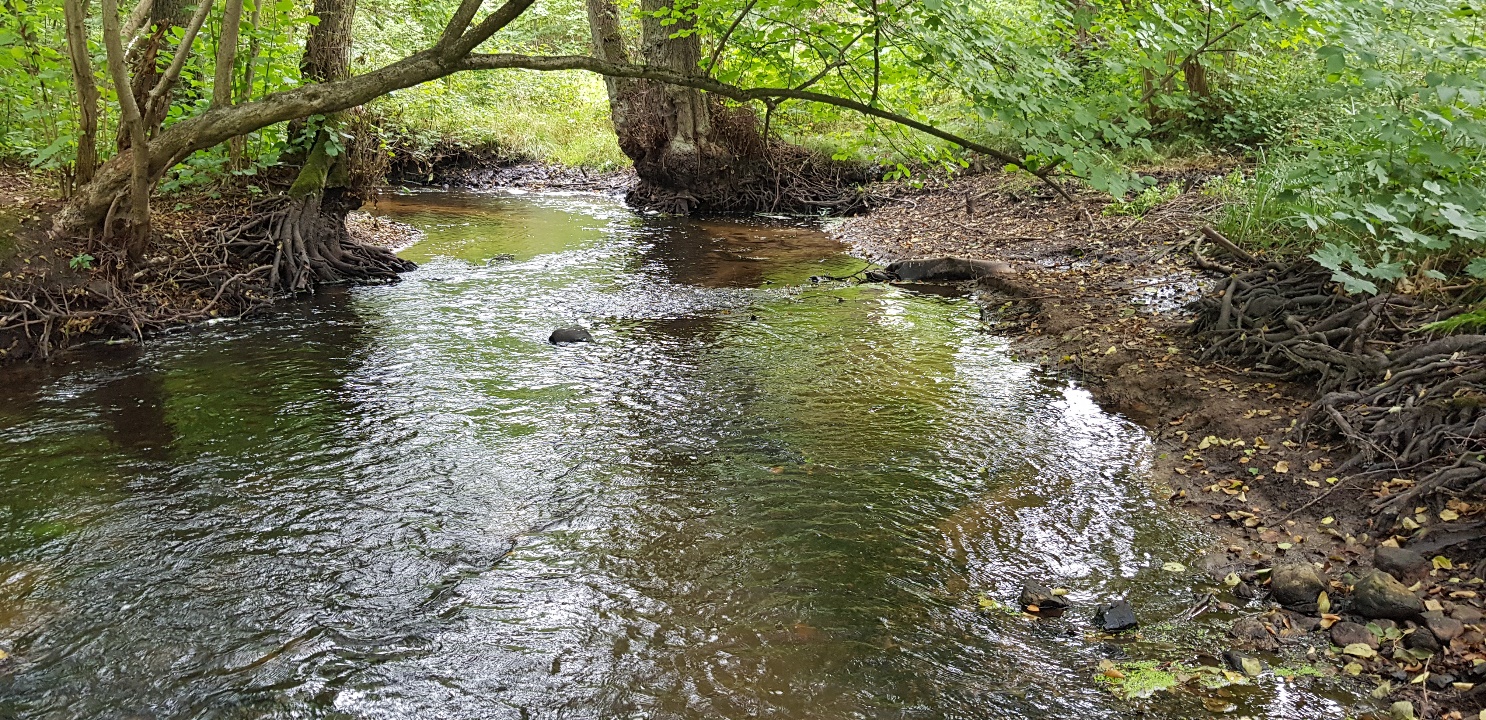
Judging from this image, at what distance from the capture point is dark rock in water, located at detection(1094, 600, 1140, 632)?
396cm

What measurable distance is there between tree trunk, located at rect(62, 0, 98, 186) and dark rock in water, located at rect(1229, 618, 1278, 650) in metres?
9.54

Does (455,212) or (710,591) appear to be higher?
(455,212)

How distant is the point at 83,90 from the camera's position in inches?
320

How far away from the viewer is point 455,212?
17500 millimetres

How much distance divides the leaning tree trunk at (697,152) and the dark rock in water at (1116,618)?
45.9 feet

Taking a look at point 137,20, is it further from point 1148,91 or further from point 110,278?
point 1148,91

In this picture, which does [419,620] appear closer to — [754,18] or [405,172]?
[754,18]

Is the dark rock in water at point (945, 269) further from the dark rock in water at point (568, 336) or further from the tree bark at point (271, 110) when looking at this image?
the tree bark at point (271, 110)

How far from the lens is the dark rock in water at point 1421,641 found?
357 cm

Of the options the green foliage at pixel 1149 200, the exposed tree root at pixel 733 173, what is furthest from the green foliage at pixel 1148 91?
the exposed tree root at pixel 733 173

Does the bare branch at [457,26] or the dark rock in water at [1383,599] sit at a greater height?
the bare branch at [457,26]

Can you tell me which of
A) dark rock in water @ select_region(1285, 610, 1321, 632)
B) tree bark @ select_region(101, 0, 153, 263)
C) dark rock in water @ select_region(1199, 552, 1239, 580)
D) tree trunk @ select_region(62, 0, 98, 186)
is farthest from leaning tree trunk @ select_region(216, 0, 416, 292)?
dark rock in water @ select_region(1285, 610, 1321, 632)

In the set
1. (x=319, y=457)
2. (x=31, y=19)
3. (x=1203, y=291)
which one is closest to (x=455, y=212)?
(x=31, y=19)

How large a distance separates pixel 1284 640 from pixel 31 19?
36.4 ft
